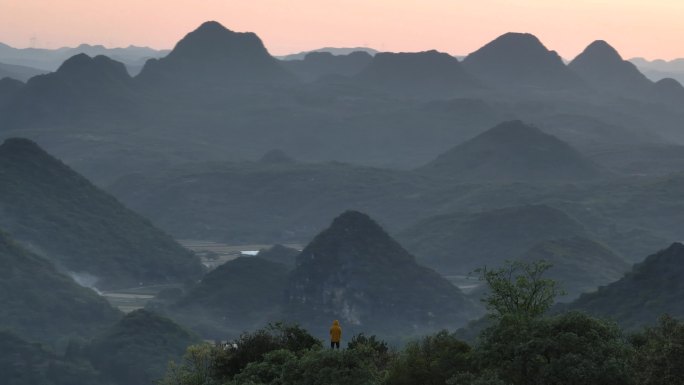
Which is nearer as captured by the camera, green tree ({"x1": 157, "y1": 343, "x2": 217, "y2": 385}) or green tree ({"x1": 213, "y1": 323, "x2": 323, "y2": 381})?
green tree ({"x1": 157, "y1": 343, "x2": 217, "y2": 385})

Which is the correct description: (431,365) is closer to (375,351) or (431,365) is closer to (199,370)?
(375,351)

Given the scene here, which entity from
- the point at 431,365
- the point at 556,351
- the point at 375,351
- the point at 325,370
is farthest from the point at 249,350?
the point at 556,351


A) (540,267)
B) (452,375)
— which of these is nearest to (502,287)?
(540,267)

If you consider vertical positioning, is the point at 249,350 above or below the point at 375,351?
below

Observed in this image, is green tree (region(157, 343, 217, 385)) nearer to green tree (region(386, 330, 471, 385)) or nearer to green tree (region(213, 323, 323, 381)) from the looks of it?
green tree (region(213, 323, 323, 381))

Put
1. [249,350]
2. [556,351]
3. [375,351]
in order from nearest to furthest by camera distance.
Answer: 1. [556,351]
2. [375,351]
3. [249,350]

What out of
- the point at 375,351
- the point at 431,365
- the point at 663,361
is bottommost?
the point at 375,351

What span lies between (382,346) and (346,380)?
17593 mm

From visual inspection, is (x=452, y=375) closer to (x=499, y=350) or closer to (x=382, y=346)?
(x=499, y=350)

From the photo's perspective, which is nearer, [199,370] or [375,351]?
[375,351]

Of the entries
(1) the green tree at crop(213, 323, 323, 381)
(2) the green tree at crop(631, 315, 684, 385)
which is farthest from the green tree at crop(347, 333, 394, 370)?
(2) the green tree at crop(631, 315, 684, 385)

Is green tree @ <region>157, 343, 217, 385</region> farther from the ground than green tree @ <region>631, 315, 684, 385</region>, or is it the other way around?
green tree @ <region>631, 315, 684, 385</region>

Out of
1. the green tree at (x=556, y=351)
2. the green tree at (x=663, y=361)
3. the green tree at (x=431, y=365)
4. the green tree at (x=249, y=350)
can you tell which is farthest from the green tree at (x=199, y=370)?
the green tree at (x=663, y=361)

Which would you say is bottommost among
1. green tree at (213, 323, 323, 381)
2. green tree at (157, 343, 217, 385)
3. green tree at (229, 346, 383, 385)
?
green tree at (157, 343, 217, 385)
